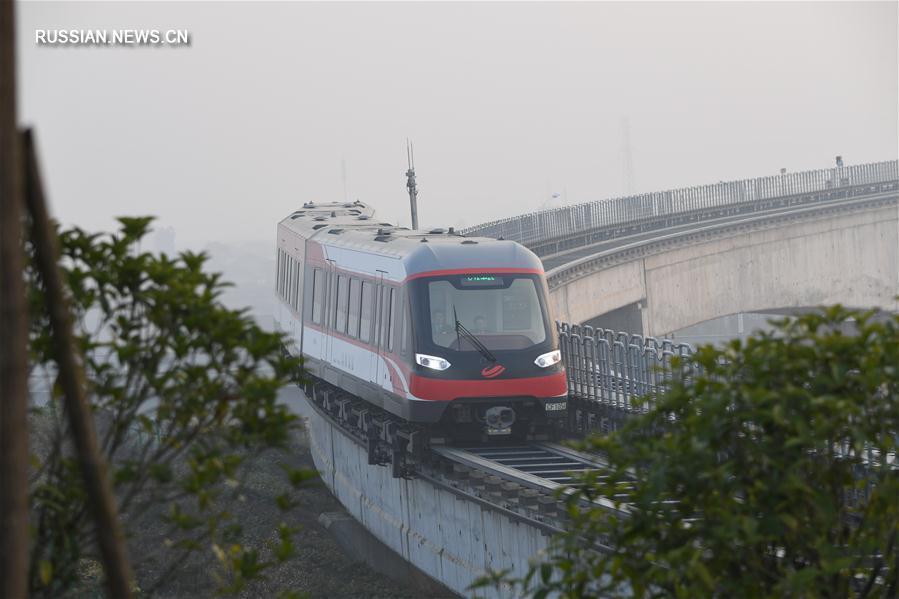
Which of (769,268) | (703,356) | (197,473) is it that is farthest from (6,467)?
(769,268)

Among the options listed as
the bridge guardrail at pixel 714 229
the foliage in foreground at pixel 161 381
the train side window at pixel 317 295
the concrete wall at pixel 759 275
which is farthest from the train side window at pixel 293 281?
the foliage in foreground at pixel 161 381

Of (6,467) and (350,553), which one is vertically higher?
(6,467)

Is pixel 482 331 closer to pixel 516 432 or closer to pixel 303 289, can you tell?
pixel 516 432

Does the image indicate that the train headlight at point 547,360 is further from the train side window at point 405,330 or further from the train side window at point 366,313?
the train side window at point 366,313

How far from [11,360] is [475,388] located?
14.8 m

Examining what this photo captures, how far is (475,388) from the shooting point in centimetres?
1948

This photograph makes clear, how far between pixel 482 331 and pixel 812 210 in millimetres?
40920

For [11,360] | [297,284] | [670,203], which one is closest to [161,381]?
[11,360]

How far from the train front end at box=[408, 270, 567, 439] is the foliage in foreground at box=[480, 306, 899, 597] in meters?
12.1

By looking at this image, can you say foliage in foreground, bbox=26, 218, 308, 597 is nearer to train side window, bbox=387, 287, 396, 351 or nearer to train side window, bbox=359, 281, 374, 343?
train side window, bbox=387, 287, 396, 351

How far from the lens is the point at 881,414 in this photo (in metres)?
7.04

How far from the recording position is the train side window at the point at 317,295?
25.9 m

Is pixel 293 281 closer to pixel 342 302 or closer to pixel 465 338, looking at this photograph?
pixel 342 302

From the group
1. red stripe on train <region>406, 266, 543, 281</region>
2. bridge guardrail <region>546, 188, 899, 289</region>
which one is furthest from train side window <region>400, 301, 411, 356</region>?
bridge guardrail <region>546, 188, 899, 289</region>
